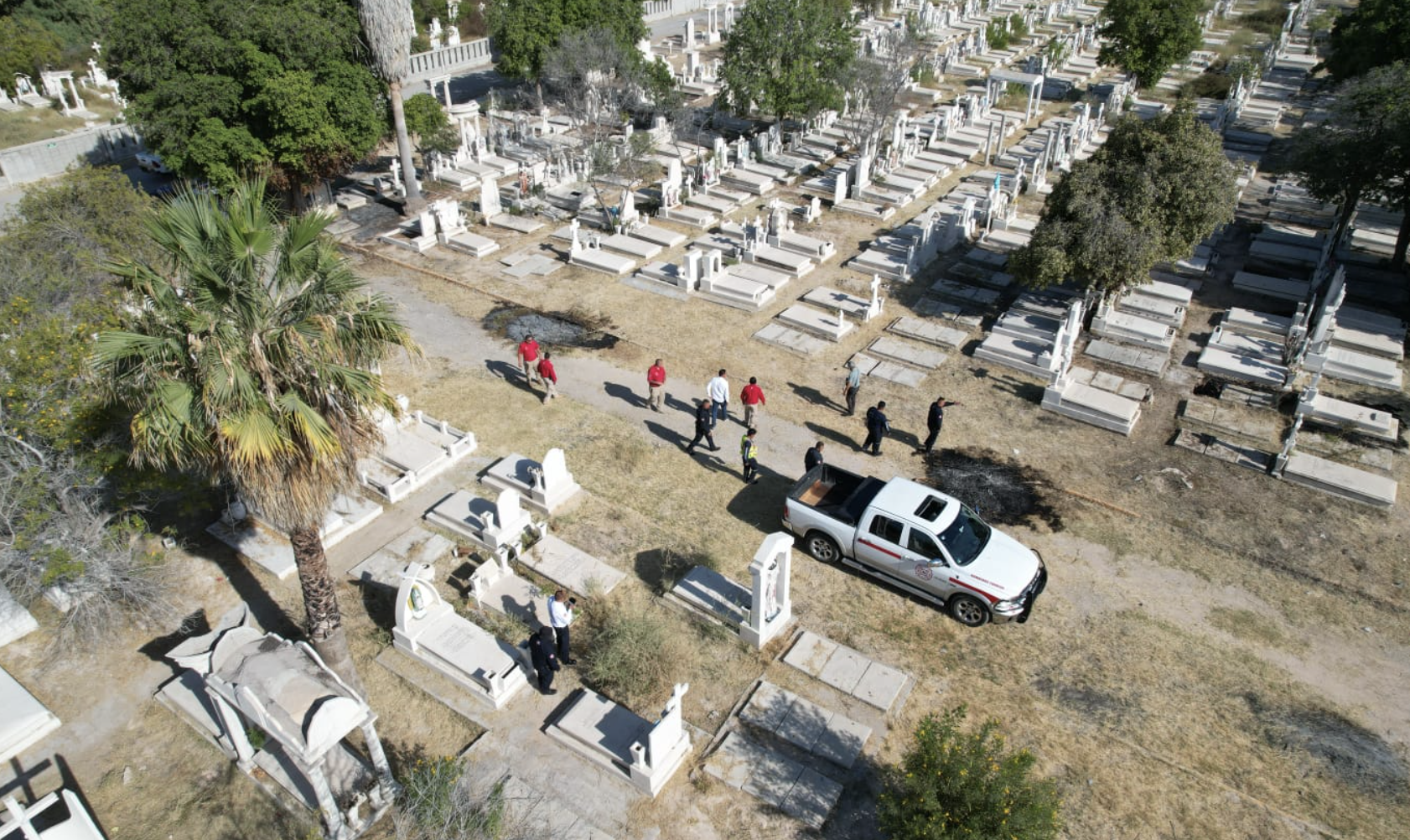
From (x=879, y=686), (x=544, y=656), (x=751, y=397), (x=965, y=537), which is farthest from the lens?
(x=751, y=397)

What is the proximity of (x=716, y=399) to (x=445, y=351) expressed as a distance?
23.2ft

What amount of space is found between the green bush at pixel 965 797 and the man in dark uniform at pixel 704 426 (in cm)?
770

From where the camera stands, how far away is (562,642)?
11969mm

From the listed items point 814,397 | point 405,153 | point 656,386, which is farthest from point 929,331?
point 405,153

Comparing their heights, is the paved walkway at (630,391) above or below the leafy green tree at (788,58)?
below

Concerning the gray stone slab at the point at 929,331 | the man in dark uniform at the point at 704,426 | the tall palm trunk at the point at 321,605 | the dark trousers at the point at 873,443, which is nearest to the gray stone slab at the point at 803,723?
the tall palm trunk at the point at 321,605

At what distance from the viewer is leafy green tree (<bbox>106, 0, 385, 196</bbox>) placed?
22516 millimetres

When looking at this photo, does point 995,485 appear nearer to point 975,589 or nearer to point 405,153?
point 975,589

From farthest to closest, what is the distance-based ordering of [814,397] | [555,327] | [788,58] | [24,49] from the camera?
[24,49] < [788,58] < [555,327] < [814,397]

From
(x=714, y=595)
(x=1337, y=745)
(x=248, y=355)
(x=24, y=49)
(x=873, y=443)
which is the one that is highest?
(x=24, y=49)

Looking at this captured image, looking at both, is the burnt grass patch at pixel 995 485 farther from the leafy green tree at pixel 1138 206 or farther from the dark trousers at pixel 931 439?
the leafy green tree at pixel 1138 206

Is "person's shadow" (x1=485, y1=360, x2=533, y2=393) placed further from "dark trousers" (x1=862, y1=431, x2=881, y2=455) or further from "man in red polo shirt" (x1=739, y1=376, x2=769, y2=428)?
"dark trousers" (x1=862, y1=431, x2=881, y2=455)

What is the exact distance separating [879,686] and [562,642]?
4.30 meters

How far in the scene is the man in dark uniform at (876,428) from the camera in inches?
645
